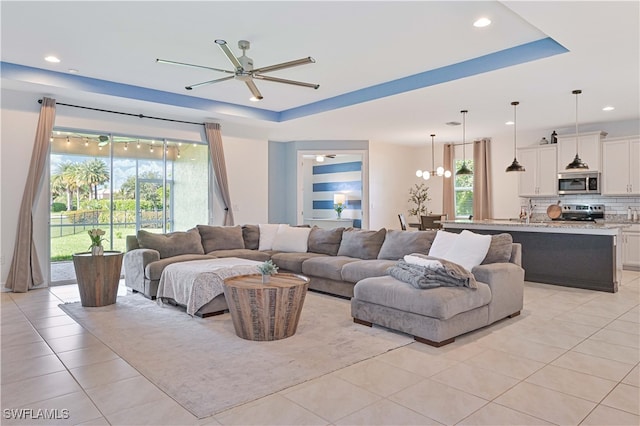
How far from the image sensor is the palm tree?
21.7ft

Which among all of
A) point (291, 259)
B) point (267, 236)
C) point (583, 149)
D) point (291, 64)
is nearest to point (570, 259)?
point (583, 149)

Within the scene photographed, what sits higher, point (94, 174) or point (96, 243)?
point (94, 174)

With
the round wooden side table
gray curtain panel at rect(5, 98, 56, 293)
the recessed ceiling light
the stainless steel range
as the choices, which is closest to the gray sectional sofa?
the round wooden side table

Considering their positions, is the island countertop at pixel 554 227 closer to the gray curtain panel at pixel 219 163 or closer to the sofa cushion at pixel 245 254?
the sofa cushion at pixel 245 254

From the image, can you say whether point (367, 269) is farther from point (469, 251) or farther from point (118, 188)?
point (118, 188)

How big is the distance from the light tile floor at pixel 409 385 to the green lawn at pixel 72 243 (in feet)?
8.29

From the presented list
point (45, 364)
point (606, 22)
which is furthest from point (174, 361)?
point (606, 22)

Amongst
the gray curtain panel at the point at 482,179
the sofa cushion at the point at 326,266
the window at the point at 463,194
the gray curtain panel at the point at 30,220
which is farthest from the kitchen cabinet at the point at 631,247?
the gray curtain panel at the point at 30,220

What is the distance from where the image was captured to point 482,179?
9.52 metres

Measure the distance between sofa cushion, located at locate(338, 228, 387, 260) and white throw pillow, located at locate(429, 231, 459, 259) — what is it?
98 cm

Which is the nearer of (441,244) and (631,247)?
(441,244)

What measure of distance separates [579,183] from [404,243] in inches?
192

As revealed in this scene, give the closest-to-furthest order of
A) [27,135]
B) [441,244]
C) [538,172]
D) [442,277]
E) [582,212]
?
[442,277]
[441,244]
[27,135]
[582,212]
[538,172]

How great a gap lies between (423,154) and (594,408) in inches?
355
